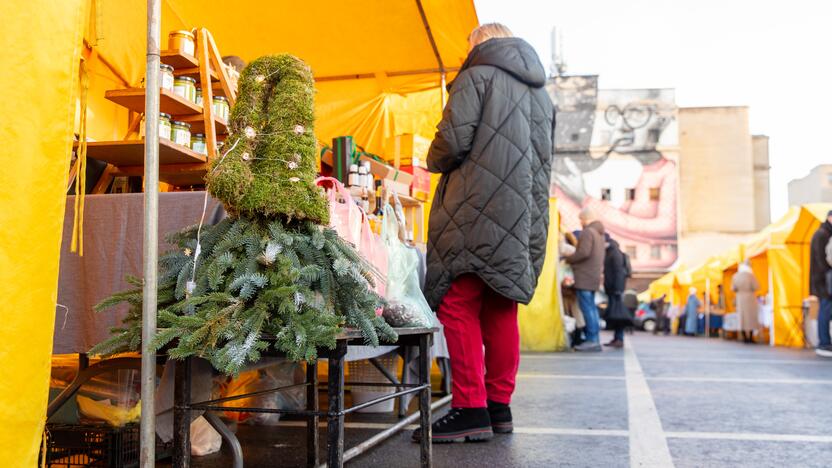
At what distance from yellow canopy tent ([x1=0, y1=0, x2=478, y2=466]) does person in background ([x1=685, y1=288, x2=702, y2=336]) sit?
18.2m

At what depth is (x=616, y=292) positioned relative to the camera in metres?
11.9

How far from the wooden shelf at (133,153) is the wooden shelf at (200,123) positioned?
31cm

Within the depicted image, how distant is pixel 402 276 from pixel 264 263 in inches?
54.9

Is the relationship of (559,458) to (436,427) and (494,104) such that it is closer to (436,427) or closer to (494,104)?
(436,427)

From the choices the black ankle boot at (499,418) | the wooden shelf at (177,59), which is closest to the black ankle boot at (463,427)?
the black ankle boot at (499,418)

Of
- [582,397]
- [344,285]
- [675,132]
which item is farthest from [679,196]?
[344,285]

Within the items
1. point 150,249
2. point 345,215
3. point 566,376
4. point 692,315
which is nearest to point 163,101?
point 345,215

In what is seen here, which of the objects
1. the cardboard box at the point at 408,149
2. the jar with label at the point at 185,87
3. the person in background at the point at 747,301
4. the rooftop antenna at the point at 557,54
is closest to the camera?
the jar with label at the point at 185,87

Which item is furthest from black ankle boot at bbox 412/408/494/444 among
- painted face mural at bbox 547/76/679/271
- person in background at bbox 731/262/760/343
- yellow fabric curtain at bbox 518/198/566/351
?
painted face mural at bbox 547/76/679/271

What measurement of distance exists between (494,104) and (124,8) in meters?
3.37

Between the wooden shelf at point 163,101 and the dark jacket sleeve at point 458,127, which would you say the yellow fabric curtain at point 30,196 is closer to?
the dark jacket sleeve at point 458,127

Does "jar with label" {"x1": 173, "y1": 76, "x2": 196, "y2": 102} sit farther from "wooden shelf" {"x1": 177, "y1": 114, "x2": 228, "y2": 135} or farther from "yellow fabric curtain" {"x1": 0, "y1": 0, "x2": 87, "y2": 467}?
"yellow fabric curtain" {"x1": 0, "y1": 0, "x2": 87, "y2": 467}

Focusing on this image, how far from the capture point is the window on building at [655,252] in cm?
5175

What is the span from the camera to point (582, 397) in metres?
5.43
